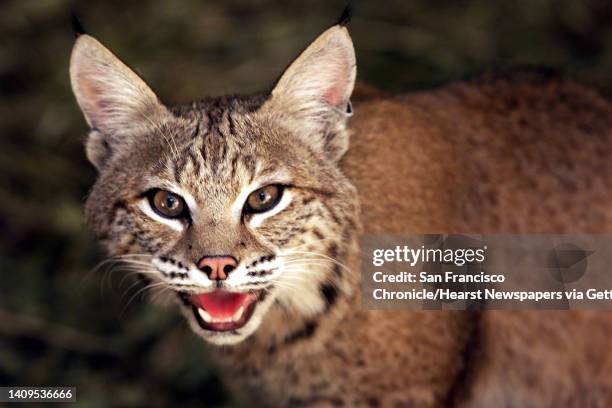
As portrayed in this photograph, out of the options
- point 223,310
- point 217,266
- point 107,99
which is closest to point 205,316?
point 223,310

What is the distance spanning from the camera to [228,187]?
2.51 meters

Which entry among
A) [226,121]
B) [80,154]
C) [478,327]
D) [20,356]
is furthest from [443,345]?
[80,154]

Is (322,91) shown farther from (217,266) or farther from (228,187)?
(217,266)

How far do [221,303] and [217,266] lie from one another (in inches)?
8.4

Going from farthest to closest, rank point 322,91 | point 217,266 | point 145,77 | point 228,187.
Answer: point 145,77 → point 322,91 → point 228,187 → point 217,266

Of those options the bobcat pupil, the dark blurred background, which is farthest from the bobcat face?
the dark blurred background

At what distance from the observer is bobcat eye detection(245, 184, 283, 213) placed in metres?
2.54

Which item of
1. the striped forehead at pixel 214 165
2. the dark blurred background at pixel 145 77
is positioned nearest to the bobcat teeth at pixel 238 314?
the striped forehead at pixel 214 165

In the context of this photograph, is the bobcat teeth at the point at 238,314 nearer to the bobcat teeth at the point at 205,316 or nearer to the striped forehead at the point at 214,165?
the bobcat teeth at the point at 205,316

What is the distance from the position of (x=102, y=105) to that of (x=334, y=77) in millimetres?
644

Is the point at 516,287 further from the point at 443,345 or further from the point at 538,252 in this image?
the point at 443,345

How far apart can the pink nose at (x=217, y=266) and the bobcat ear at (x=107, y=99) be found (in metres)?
0.56

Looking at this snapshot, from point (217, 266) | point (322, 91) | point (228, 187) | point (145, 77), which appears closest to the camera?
point (217, 266)

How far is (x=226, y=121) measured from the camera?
8.75 feet
